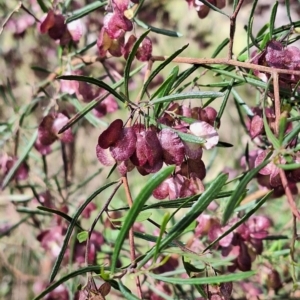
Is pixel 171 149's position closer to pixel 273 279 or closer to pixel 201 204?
pixel 201 204

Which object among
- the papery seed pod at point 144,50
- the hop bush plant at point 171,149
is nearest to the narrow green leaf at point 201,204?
the hop bush plant at point 171,149

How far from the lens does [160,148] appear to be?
1.90ft

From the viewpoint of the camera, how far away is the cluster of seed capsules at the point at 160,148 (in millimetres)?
582

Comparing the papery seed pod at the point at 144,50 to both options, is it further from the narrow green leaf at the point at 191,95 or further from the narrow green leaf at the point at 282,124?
the narrow green leaf at the point at 282,124

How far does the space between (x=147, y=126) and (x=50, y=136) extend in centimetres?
38

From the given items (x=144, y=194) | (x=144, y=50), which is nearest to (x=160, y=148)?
(x=144, y=194)

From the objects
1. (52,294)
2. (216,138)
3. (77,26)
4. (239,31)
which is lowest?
(52,294)

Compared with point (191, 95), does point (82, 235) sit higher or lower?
lower

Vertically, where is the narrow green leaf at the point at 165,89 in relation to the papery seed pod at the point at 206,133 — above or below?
above

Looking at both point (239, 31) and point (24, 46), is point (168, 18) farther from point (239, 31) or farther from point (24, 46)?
point (239, 31)

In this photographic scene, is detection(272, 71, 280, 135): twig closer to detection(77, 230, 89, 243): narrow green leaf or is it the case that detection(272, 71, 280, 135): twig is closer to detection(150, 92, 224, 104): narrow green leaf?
detection(150, 92, 224, 104): narrow green leaf

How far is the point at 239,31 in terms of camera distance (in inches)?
134

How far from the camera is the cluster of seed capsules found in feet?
1.91

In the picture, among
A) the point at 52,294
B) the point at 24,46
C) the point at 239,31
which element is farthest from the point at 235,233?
the point at 239,31
